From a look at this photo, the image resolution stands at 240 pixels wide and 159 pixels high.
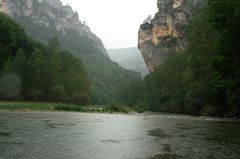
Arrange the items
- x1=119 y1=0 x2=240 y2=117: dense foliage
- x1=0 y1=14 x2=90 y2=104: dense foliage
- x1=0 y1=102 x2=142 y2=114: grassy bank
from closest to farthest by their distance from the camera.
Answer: x1=119 y1=0 x2=240 y2=117: dense foliage, x1=0 y1=102 x2=142 y2=114: grassy bank, x1=0 y1=14 x2=90 y2=104: dense foliage

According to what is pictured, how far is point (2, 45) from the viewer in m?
97.8

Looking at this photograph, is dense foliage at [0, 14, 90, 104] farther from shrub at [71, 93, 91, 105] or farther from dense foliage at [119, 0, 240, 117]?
dense foliage at [119, 0, 240, 117]

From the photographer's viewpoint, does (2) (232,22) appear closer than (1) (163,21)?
Yes

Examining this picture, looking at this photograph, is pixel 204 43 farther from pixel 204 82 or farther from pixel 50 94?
pixel 50 94

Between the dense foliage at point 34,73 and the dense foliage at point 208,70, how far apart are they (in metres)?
23.6

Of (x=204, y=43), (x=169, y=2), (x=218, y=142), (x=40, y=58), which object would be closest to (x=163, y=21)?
(x=169, y=2)

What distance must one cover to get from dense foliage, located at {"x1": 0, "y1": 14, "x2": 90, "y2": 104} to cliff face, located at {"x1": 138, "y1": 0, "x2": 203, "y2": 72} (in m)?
61.6

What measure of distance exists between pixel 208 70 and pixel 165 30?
110552 millimetres

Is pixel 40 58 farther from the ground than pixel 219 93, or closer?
farther from the ground

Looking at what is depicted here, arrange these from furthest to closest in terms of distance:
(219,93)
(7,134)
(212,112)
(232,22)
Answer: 1. (212,112)
2. (219,93)
3. (232,22)
4. (7,134)

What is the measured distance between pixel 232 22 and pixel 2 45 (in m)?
72.9

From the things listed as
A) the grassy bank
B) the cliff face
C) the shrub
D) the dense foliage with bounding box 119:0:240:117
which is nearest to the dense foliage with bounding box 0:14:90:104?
the shrub

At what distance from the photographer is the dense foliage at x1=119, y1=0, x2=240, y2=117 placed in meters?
39.8

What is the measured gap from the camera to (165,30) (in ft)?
557
